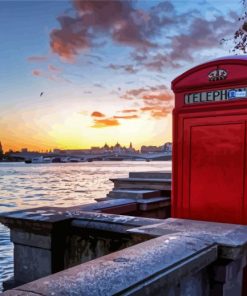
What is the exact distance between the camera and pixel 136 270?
196 cm

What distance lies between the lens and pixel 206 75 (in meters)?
3.39

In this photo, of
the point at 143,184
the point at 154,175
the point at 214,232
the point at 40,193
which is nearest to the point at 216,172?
the point at 214,232

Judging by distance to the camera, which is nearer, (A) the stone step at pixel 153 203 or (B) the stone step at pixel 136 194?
(A) the stone step at pixel 153 203

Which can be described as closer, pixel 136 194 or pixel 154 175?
pixel 136 194

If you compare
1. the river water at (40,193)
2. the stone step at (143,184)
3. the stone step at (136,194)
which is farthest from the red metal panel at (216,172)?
the river water at (40,193)

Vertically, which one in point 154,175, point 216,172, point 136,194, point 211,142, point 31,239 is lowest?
point 31,239

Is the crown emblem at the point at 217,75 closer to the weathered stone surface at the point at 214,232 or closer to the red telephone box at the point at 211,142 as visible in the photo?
the red telephone box at the point at 211,142

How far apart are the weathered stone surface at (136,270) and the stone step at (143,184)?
10.5 feet

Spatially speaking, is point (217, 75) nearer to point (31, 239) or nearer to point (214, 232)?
point (214, 232)

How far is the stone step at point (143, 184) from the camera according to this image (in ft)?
19.1

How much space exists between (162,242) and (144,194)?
8.67 feet

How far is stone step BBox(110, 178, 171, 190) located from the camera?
5.81m

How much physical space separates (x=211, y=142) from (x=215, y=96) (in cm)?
43

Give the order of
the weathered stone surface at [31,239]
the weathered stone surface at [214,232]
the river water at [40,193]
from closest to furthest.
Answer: the weathered stone surface at [214,232]
the weathered stone surface at [31,239]
the river water at [40,193]
